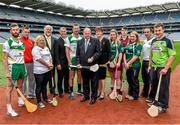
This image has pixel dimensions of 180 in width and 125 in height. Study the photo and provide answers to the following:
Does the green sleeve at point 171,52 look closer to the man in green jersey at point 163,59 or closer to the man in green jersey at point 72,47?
the man in green jersey at point 163,59

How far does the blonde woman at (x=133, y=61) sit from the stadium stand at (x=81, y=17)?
35914 millimetres

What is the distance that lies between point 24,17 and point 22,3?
413 centimetres

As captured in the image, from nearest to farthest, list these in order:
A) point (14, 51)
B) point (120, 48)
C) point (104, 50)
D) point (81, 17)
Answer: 1. point (14, 51)
2. point (104, 50)
3. point (120, 48)
4. point (81, 17)

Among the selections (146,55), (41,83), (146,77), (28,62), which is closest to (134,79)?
(146,77)

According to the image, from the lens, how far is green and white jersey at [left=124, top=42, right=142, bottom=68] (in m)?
8.29

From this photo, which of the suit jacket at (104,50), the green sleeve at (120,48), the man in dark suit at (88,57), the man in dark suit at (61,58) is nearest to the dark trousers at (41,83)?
the man in dark suit at (61,58)

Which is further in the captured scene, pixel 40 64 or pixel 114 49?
pixel 114 49

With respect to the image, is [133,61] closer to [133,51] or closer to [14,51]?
[133,51]

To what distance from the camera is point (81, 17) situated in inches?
2783

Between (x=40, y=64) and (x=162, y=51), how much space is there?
3530 millimetres

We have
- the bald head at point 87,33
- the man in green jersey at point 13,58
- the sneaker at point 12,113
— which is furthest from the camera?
the bald head at point 87,33

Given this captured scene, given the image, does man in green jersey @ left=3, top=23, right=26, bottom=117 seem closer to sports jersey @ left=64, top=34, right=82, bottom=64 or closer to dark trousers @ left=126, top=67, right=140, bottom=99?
sports jersey @ left=64, top=34, right=82, bottom=64

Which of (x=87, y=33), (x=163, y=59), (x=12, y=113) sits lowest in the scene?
(x=12, y=113)

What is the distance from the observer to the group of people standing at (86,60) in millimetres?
7164
